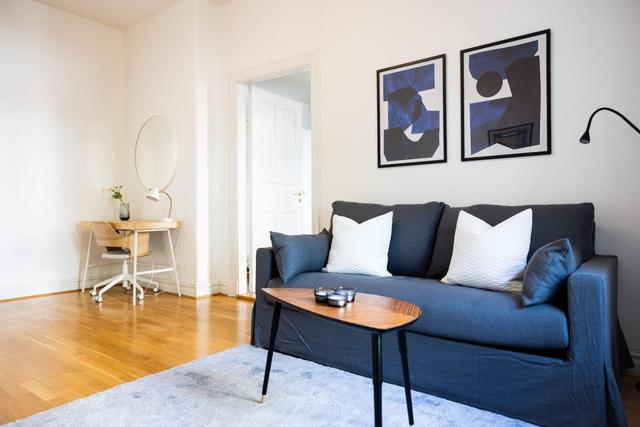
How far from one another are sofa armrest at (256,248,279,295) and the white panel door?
1.57 m

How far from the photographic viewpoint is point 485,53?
2.70 metres

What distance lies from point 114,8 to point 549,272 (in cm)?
483

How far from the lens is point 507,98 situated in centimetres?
262

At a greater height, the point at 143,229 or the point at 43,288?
the point at 143,229

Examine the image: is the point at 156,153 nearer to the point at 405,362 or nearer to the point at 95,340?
the point at 95,340

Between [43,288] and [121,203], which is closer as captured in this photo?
[43,288]

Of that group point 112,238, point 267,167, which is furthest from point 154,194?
point 267,167

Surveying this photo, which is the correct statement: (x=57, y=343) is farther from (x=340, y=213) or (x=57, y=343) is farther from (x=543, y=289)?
(x=543, y=289)

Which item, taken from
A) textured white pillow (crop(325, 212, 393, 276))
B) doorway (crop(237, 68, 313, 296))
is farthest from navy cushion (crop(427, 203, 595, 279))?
doorway (crop(237, 68, 313, 296))

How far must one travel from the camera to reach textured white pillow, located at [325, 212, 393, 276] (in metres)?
2.53

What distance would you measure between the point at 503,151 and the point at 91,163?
14.2 ft

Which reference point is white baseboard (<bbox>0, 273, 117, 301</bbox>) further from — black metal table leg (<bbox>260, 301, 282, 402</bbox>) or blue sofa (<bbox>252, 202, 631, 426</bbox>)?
black metal table leg (<bbox>260, 301, 282, 402</bbox>)

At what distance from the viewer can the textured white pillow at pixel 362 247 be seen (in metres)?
2.53

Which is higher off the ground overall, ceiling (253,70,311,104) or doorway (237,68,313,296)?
ceiling (253,70,311,104)
